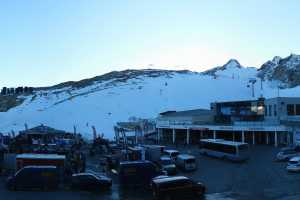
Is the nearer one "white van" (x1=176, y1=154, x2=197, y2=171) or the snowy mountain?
"white van" (x1=176, y1=154, x2=197, y2=171)

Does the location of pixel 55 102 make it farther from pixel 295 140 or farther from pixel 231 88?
pixel 295 140

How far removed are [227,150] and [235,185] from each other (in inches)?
479

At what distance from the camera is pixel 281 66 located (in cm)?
18812

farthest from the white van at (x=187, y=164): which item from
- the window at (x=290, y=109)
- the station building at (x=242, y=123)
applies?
the window at (x=290, y=109)

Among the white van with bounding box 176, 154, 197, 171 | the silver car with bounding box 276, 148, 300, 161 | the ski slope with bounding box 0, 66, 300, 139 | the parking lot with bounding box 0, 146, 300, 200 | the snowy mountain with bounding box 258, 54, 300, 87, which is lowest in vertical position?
the parking lot with bounding box 0, 146, 300, 200

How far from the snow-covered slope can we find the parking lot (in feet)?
131

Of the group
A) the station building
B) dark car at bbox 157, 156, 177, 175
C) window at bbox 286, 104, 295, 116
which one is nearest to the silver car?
the station building

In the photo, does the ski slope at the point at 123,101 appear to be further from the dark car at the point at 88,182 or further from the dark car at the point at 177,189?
the dark car at the point at 177,189

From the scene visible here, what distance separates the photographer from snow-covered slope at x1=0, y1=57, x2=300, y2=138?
3394 inches

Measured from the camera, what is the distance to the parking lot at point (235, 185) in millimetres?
21203

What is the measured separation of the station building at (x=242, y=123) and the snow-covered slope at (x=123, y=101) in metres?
12.8

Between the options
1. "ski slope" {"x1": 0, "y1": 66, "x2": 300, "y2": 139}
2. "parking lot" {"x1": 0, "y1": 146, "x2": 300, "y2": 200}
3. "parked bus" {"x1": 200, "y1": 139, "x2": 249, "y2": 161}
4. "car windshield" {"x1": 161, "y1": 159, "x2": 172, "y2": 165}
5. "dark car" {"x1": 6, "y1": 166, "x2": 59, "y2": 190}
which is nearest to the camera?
"parking lot" {"x1": 0, "y1": 146, "x2": 300, "y2": 200}

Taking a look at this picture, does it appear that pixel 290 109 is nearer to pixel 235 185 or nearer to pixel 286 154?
pixel 286 154

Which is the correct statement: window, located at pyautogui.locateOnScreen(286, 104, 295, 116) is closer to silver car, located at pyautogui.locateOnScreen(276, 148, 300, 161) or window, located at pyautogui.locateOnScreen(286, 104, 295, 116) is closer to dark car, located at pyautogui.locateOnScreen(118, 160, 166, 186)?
silver car, located at pyautogui.locateOnScreen(276, 148, 300, 161)
